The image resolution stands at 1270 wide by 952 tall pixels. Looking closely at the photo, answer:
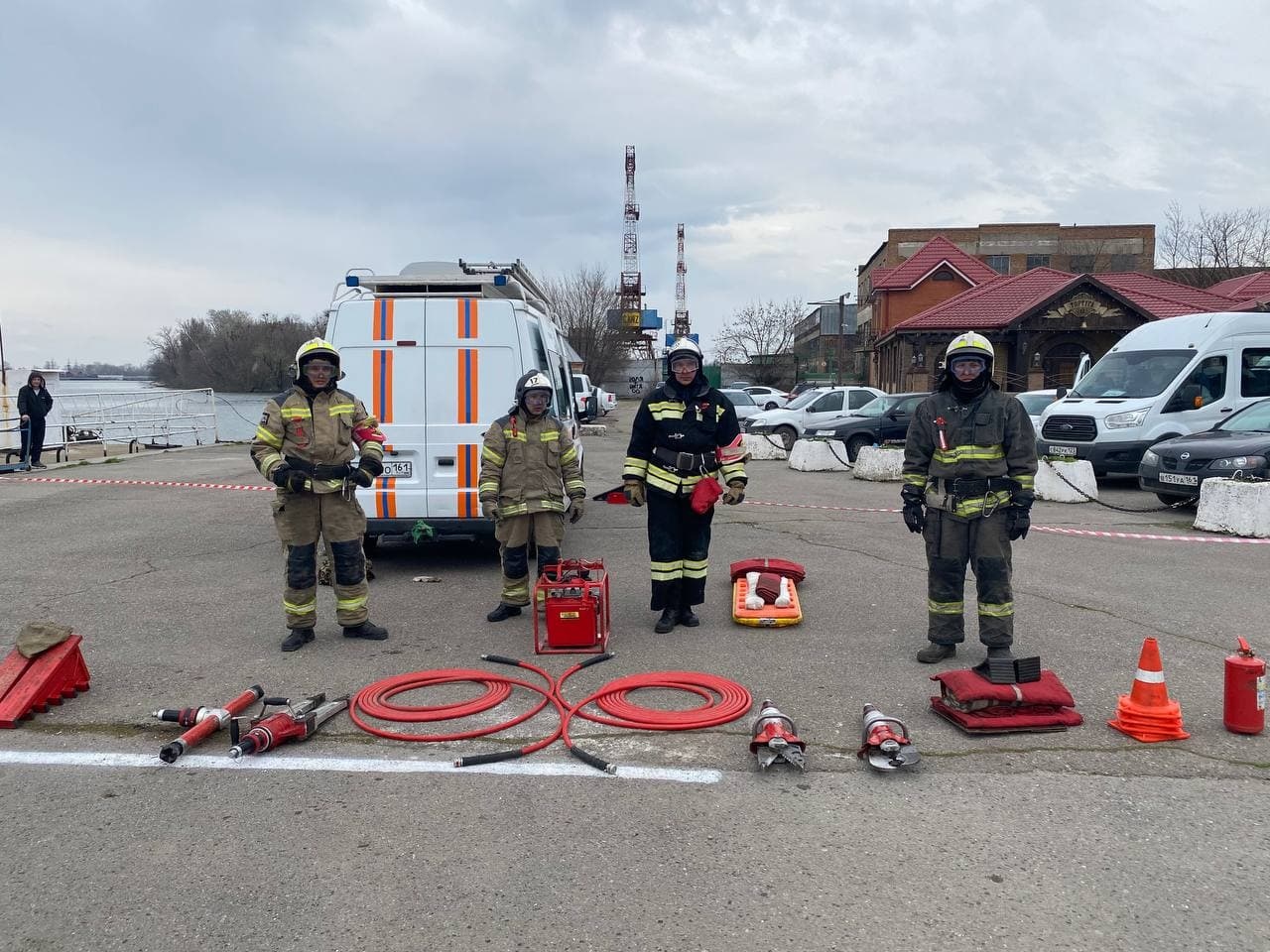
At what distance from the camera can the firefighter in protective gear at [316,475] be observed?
5863mm

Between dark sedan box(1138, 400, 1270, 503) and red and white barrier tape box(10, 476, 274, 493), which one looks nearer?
dark sedan box(1138, 400, 1270, 503)

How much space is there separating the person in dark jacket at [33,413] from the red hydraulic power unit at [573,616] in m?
16.3

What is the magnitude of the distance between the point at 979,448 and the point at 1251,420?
30.5ft

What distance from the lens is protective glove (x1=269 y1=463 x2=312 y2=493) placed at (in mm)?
5691

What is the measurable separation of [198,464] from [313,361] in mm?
16162

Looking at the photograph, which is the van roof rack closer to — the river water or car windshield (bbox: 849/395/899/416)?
car windshield (bbox: 849/395/899/416)

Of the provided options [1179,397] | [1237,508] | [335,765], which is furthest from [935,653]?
[1179,397]

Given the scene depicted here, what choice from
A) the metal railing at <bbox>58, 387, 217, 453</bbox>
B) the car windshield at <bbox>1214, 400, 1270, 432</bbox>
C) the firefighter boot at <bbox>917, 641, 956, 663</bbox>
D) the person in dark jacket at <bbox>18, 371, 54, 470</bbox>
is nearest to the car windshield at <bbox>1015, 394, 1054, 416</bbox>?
the car windshield at <bbox>1214, 400, 1270, 432</bbox>

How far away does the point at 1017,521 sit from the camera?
527 centimetres

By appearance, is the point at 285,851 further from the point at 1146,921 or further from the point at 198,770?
the point at 1146,921

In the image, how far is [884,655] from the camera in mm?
5625

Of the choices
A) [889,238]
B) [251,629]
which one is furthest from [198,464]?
[889,238]

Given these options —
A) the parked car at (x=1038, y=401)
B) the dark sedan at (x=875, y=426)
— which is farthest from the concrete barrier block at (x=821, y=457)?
the parked car at (x=1038, y=401)

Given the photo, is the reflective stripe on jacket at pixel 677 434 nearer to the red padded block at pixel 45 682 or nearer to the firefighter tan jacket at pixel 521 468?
the firefighter tan jacket at pixel 521 468
